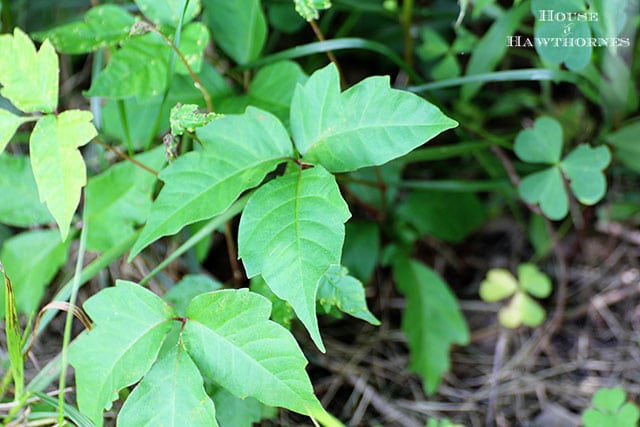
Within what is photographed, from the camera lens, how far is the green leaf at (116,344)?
3.26 feet

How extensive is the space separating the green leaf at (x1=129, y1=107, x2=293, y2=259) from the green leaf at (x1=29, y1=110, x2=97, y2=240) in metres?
0.13

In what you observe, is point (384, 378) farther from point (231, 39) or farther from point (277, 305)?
point (231, 39)

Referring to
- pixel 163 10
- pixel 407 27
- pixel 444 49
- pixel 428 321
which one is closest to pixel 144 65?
pixel 163 10

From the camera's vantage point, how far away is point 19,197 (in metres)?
1.39

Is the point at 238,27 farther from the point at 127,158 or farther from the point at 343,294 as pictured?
the point at 343,294

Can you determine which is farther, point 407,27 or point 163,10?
point 407,27

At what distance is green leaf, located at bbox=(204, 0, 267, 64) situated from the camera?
1.50 m

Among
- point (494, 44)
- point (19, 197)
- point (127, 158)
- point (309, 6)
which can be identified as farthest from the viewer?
point (494, 44)

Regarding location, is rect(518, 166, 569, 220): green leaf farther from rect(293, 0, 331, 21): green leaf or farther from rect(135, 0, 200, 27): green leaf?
rect(135, 0, 200, 27): green leaf

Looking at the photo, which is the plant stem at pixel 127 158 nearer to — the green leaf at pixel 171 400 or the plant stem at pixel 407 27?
the green leaf at pixel 171 400

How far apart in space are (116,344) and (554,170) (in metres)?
1.07

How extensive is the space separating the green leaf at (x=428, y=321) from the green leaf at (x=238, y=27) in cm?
71

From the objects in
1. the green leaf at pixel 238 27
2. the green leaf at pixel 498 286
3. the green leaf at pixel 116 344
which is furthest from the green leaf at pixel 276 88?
the green leaf at pixel 498 286

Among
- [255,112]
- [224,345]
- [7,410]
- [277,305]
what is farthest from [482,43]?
[7,410]
